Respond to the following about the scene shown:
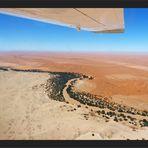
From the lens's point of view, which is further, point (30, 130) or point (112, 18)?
point (30, 130)

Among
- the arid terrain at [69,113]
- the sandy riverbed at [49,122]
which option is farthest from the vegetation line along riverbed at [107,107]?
the sandy riverbed at [49,122]

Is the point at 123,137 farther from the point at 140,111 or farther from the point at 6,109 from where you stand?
the point at 6,109

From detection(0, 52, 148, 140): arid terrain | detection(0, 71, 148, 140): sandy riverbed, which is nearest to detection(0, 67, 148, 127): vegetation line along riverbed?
detection(0, 52, 148, 140): arid terrain

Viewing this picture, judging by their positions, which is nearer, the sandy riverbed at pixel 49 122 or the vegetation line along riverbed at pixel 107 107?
the sandy riverbed at pixel 49 122

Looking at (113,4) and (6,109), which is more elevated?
(113,4)

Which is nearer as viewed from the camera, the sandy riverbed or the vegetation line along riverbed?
the sandy riverbed

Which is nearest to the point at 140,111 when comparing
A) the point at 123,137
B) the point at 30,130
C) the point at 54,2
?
the point at 123,137

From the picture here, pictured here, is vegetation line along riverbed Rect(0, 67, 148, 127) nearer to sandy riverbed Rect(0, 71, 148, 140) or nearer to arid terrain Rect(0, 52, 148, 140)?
arid terrain Rect(0, 52, 148, 140)

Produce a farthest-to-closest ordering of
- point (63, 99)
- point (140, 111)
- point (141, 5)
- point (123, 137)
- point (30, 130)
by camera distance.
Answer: point (63, 99) → point (140, 111) → point (30, 130) → point (123, 137) → point (141, 5)

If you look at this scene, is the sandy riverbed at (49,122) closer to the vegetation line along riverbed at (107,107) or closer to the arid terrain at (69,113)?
the arid terrain at (69,113)

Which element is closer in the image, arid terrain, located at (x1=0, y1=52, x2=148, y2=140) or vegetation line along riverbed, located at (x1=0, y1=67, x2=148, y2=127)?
arid terrain, located at (x1=0, y1=52, x2=148, y2=140)

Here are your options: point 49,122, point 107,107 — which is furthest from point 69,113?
point 107,107
